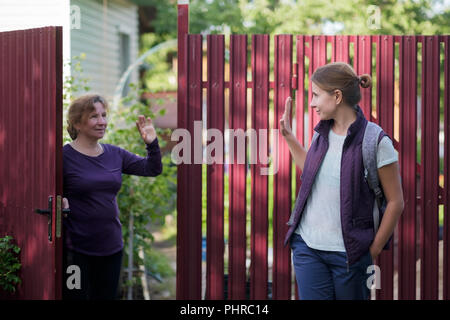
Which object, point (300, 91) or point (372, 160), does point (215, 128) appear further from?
point (372, 160)

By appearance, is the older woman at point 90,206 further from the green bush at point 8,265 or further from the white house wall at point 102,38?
the white house wall at point 102,38

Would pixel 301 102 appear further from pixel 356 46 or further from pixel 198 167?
pixel 198 167

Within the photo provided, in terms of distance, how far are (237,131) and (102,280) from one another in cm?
154

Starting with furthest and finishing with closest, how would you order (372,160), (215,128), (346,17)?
(346,17)
(215,128)
(372,160)

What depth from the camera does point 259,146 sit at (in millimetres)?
4754

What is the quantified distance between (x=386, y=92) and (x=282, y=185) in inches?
43.0

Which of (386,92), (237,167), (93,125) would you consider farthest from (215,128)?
(386,92)

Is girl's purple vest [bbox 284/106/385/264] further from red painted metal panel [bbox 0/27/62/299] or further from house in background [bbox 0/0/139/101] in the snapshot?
house in background [bbox 0/0/139/101]

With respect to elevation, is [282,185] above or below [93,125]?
below

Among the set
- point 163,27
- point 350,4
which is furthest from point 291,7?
point 163,27

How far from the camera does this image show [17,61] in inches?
169

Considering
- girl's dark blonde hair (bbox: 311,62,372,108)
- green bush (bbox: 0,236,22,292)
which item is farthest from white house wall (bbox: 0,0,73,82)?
girl's dark blonde hair (bbox: 311,62,372,108)

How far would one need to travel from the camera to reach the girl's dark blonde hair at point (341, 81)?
130 inches
